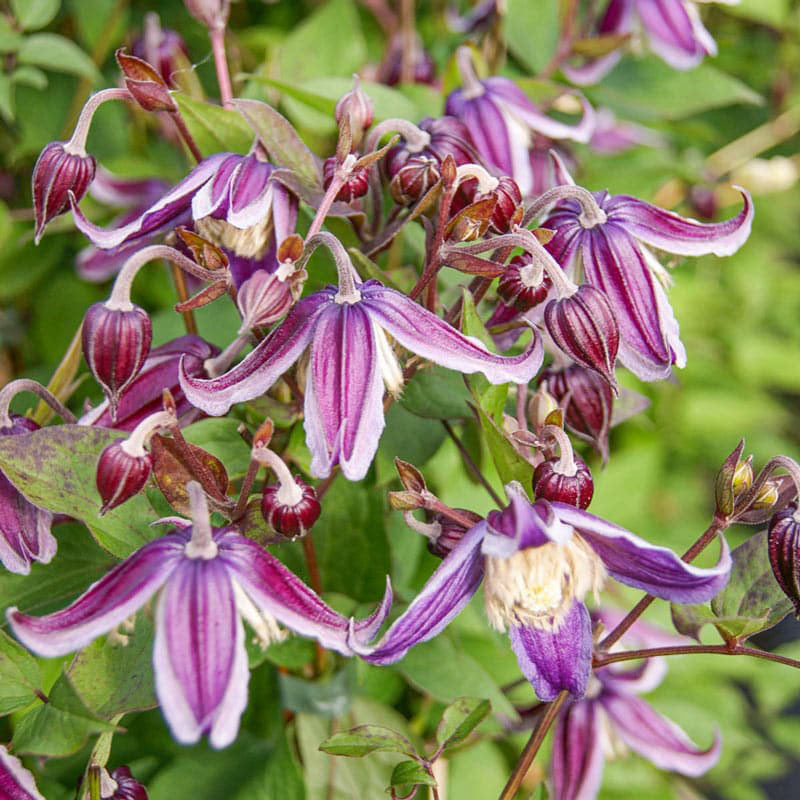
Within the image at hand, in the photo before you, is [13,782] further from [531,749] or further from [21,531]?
[531,749]

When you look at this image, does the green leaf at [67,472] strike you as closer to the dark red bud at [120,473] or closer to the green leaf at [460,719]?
the dark red bud at [120,473]

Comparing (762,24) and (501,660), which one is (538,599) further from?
(762,24)

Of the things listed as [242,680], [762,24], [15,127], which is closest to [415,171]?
[242,680]

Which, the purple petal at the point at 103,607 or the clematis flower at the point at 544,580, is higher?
the purple petal at the point at 103,607

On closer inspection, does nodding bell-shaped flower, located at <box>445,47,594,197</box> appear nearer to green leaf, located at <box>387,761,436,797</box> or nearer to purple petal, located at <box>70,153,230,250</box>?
purple petal, located at <box>70,153,230,250</box>

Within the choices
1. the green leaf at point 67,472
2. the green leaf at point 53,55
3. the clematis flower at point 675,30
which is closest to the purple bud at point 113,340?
the green leaf at point 67,472

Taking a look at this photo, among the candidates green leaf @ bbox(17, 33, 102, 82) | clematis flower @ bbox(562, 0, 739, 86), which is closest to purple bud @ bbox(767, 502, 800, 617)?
clematis flower @ bbox(562, 0, 739, 86)
